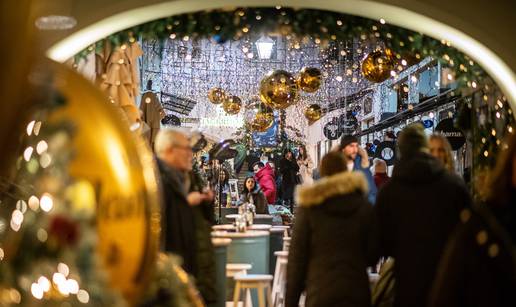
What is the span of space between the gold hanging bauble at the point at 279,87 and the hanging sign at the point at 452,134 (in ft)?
10.7

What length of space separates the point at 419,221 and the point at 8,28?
419cm

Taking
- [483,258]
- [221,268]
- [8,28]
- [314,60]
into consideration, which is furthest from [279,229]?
[314,60]

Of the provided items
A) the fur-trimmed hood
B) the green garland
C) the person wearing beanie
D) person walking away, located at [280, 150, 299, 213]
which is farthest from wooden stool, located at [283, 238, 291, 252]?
person walking away, located at [280, 150, 299, 213]

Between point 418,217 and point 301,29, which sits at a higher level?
point 301,29

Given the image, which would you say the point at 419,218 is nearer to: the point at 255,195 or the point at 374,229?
the point at 374,229

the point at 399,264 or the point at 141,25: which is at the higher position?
the point at 141,25

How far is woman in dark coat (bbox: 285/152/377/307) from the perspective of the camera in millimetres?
5480

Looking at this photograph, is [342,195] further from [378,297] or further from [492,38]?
[492,38]

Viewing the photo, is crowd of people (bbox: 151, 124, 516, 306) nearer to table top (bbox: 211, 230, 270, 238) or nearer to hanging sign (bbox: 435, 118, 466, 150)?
table top (bbox: 211, 230, 270, 238)

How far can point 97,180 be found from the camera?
2352 mm

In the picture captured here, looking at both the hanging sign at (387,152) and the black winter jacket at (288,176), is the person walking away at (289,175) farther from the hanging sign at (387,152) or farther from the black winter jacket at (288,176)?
the hanging sign at (387,152)

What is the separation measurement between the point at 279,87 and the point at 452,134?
350 centimetres

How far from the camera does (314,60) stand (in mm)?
23016

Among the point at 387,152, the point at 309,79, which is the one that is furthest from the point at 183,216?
the point at 387,152
